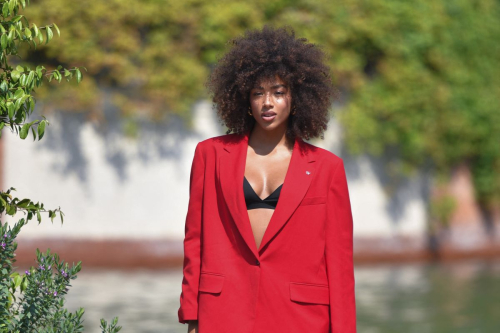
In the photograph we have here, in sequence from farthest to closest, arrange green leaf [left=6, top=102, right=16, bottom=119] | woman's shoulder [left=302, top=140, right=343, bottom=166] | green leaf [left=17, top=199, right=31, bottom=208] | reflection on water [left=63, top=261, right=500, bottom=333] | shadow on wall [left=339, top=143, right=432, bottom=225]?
1. shadow on wall [left=339, top=143, right=432, bottom=225]
2. reflection on water [left=63, top=261, right=500, bottom=333]
3. woman's shoulder [left=302, top=140, right=343, bottom=166]
4. green leaf [left=17, top=199, right=31, bottom=208]
5. green leaf [left=6, top=102, right=16, bottom=119]

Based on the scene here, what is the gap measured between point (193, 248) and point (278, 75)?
888 millimetres

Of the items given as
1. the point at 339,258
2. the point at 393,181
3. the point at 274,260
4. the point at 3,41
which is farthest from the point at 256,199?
the point at 393,181

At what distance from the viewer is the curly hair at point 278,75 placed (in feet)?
13.3

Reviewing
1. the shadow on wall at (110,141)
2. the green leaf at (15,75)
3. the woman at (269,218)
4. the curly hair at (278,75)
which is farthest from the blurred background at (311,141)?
the green leaf at (15,75)

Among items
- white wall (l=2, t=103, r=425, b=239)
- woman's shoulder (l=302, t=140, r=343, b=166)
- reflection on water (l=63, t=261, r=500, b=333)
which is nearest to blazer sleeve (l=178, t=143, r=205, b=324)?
woman's shoulder (l=302, t=140, r=343, b=166)

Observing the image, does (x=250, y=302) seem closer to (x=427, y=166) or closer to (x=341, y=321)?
(x=341, y=321)

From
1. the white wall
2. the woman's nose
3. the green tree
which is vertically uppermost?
the white wall

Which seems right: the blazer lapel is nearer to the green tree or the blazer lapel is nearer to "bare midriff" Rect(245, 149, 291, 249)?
"bare midriff" Rect(245, 149, 291, 249)

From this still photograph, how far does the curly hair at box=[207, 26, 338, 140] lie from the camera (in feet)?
13.3

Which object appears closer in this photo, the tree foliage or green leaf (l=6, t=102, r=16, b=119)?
green leaf (l=6, t=102, r=16, b=119)

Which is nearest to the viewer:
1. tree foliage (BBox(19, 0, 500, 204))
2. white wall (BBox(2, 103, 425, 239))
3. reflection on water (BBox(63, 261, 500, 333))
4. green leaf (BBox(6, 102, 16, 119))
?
green leaf (BBox(6, 102, 16, 119))

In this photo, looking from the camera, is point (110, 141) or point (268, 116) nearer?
point (268, 116)

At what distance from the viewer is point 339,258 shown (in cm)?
381

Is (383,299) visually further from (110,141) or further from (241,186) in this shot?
(241,186)
